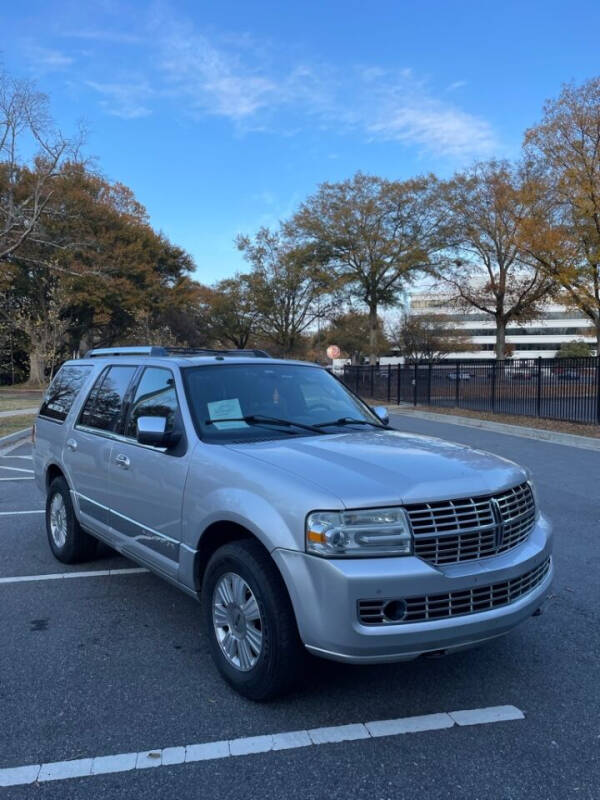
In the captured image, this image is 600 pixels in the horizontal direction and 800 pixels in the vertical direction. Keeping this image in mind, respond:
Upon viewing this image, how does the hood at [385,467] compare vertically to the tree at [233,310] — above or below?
below

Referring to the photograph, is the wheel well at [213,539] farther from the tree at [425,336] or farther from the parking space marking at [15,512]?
the tree at [425,336]

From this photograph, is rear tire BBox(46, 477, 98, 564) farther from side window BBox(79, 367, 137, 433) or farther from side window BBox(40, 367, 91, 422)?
side window BBox(79, 367, 137, 433)

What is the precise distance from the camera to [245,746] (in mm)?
2922

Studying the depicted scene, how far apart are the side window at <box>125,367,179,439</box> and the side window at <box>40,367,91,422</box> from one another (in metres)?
1.22

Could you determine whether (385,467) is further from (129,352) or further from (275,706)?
(129,352)

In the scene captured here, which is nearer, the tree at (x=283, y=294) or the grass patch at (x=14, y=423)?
the grass patch at (x=14, y=423)

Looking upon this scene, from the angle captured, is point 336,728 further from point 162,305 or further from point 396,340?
point 396,340

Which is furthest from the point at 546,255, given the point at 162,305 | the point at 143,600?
the point at 162,305

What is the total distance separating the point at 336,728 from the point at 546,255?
2448 centimetres

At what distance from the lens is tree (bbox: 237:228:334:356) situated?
4156 centimetres

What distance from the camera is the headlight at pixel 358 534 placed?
290cm

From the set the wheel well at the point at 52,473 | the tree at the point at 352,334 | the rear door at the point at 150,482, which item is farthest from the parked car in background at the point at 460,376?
the tree at the point at 352,334

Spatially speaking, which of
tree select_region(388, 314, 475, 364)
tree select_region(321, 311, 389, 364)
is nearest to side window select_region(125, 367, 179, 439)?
tree select_region(321, 311, 389, 364)

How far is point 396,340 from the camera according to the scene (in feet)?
249
